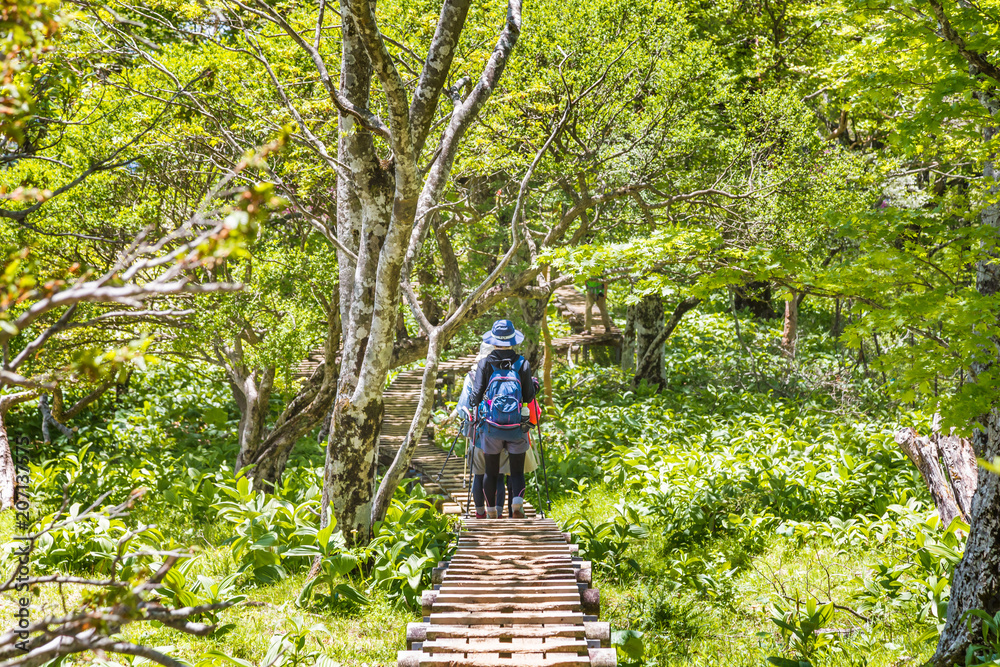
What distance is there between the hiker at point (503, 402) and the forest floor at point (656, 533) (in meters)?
0.97

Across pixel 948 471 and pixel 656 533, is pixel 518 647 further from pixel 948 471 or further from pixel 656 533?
pixel 948 471

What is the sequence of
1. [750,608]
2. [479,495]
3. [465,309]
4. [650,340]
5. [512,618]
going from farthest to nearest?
[650,340] → [465,309] → [479,495] → [750,608] → [512,618]

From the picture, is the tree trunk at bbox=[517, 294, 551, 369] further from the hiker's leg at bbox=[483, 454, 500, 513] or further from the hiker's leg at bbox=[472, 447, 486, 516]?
the hiker's leg at bbox=[483, 454, 500, 513]

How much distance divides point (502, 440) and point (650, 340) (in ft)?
30.6

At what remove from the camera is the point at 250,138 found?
988 cm

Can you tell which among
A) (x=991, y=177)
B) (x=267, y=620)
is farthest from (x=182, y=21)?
(x=991, y=177)

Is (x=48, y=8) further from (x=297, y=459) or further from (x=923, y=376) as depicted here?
(x=297, y=459)

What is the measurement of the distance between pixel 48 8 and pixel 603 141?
377 inches

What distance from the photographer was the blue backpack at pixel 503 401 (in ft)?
21.7

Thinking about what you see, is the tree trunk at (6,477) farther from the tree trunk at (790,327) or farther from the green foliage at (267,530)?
the tree trunk at (790,327)

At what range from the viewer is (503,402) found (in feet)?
21.7

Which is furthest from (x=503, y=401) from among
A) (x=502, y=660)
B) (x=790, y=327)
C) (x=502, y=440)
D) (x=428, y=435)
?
(x=790, y=327)

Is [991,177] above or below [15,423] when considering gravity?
above

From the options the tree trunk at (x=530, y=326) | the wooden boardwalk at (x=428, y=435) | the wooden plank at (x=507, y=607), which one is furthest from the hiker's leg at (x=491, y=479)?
the tree trunk at (x=530, y=326)
